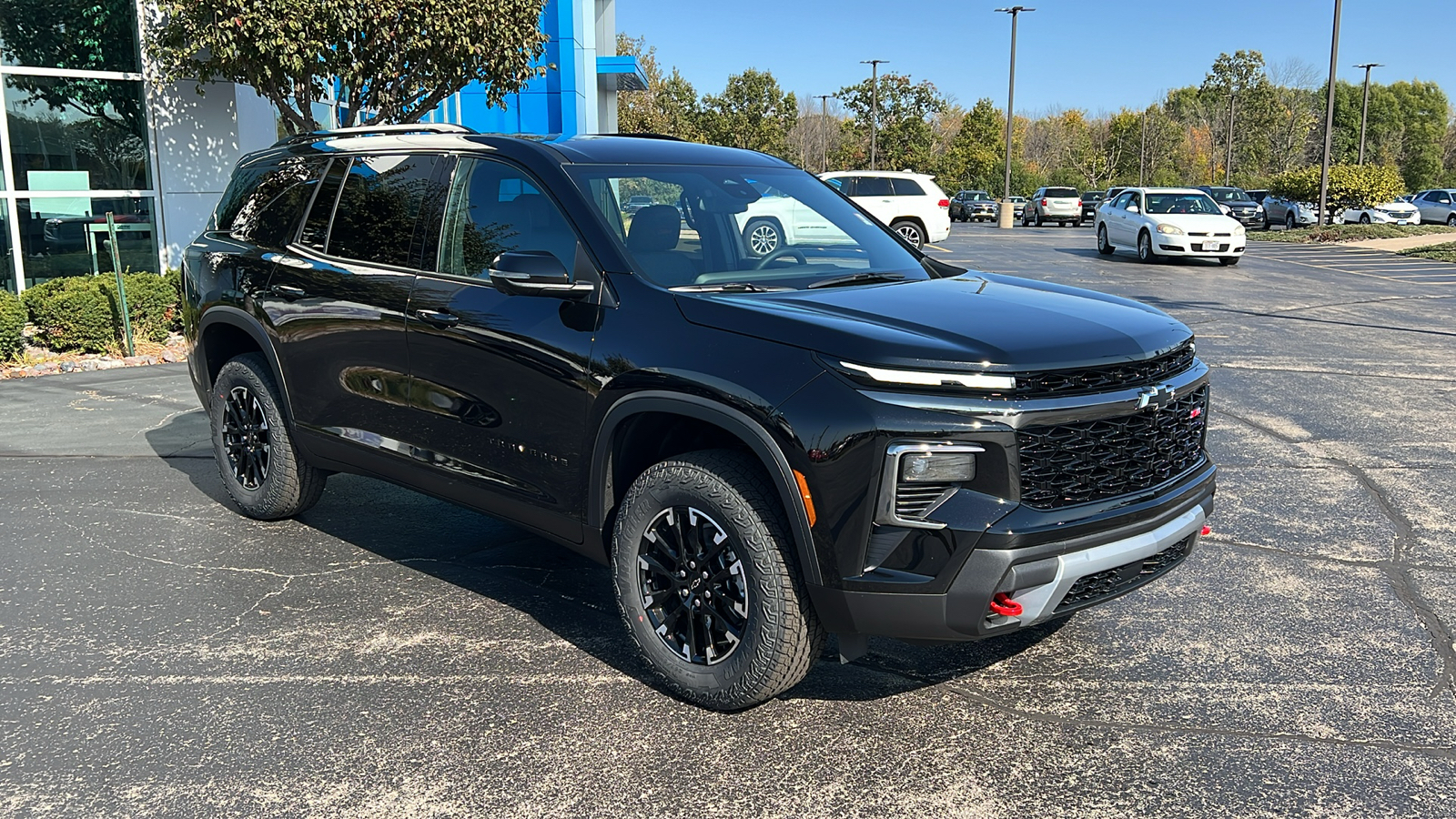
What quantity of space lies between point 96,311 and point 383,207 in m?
8.17

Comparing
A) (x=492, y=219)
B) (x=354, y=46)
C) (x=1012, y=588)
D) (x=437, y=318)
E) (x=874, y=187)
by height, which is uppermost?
(x=354, y=46)

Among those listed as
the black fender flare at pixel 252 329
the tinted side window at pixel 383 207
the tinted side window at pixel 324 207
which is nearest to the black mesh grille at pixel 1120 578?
the tinted side window at pixel 383 207

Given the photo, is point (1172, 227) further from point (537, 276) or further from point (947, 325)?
point (537, 276)

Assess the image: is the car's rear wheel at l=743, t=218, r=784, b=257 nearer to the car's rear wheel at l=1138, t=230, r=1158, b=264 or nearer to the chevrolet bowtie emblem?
the chevrolet bowtie emblem

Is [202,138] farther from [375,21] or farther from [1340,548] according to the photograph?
[1340,548]

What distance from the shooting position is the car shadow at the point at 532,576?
4121 millimetres

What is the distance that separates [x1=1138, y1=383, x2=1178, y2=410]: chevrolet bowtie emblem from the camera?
3533mm

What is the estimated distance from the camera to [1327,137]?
35.1 metres

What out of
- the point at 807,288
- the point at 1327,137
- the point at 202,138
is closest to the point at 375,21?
the point at 202,138

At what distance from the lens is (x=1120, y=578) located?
3523 millimetres

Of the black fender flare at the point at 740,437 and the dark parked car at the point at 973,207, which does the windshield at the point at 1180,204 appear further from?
the dark parked car at the point at 973,207

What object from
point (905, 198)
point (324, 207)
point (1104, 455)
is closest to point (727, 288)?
point (1104, 455)

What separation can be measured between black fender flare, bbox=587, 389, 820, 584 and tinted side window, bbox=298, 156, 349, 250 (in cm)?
215

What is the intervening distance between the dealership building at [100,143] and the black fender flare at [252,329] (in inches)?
244
